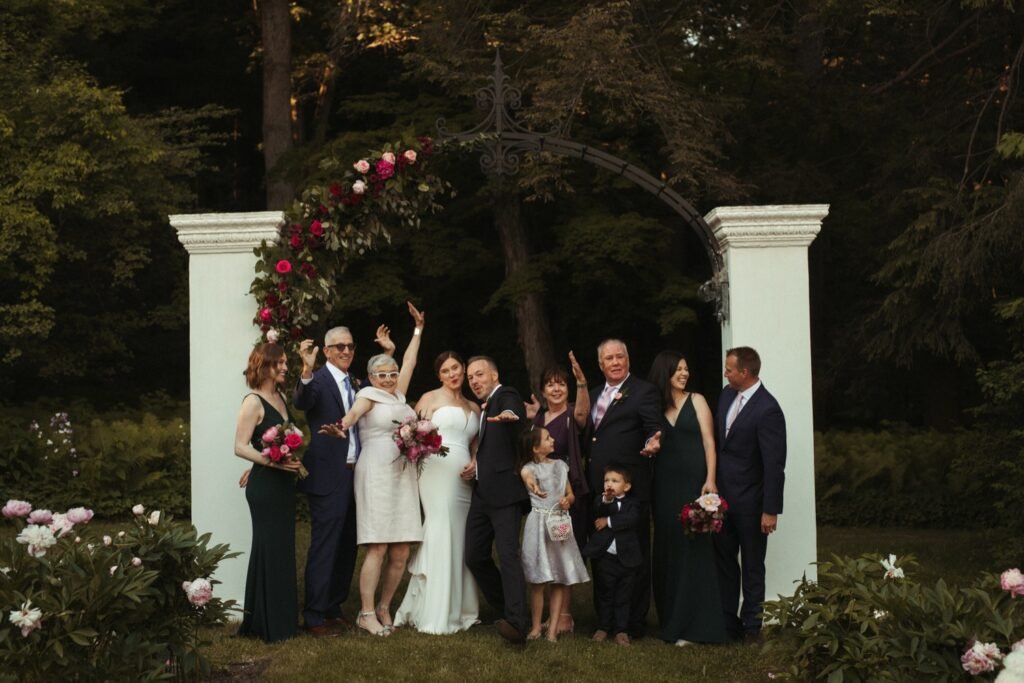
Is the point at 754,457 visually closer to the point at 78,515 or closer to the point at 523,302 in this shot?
the point at 78,515

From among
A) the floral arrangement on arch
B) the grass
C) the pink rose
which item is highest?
the pink rose

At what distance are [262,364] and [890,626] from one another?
388 cm

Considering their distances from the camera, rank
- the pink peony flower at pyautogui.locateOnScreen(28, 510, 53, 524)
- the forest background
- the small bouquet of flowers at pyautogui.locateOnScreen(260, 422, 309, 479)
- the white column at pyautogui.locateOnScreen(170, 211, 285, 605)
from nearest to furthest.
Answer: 1. the pink peony flower at pyautogui.locateOnScreen(28, 510, 53, 524)
2. the small bouquet of flowers at pyautogui.locateOnScreen(260, 422, 309, 479)
3. the white column at pyautogui.locateOnScreen(170, 211, 285, 605)
4. the forest background

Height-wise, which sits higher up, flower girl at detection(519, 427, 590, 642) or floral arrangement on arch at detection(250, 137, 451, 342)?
floral arrangement on arch at detection(250, 137, 451, 342)

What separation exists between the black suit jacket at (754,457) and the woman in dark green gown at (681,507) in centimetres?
10

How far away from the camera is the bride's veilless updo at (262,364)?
7297 millimetres

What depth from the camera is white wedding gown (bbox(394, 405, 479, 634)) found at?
25.2 ft

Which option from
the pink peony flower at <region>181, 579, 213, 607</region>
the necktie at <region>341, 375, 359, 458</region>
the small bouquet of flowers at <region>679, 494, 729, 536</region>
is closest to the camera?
the pink peony flower at <region>181, 579, 213, 607</region>

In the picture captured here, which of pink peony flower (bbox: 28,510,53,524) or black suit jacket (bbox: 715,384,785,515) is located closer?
pink peony flower (bbox: 28,510,53,524)

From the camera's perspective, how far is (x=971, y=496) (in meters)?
13.7

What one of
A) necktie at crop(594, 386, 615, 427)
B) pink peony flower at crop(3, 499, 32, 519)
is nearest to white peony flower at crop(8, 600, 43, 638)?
pink peony flower at crop(3, 499, 32, 519)

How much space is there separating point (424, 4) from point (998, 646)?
13511 mm

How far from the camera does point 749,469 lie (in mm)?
7461

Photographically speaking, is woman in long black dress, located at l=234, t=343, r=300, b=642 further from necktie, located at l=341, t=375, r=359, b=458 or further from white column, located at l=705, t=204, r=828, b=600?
white column, located at l=705, t=204, r=828, b=600
